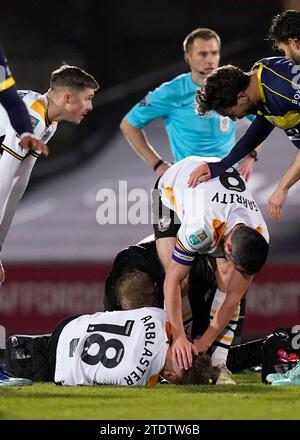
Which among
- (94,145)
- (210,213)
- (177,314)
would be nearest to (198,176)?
(210,213)

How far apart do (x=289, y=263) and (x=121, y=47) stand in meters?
2.12

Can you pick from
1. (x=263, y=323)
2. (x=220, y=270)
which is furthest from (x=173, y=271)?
(x=263, y=323)

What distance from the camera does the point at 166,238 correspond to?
625cm

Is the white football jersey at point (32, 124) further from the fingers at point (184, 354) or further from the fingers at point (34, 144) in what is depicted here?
the fingers at point (184, 354)

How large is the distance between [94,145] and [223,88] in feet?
10.1

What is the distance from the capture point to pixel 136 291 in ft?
19.7

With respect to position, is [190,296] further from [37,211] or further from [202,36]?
[37,211]

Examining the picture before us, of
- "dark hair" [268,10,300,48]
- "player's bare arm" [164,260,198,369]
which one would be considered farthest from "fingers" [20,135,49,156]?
"dark hair" [268,10,300,48]

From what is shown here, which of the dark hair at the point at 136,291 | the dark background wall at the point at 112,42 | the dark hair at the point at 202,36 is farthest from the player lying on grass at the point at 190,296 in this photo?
the dark background wall at the point at 112,42

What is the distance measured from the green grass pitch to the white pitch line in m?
3.10

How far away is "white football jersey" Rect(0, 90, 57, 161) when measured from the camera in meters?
5.70

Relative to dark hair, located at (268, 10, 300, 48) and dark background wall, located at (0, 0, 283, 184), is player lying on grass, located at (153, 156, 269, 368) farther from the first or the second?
dark background wall, located at (0, 0, 283, 184)

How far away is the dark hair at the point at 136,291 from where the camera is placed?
601 cm

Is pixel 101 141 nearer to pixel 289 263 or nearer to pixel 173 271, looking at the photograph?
pixel 289 263
